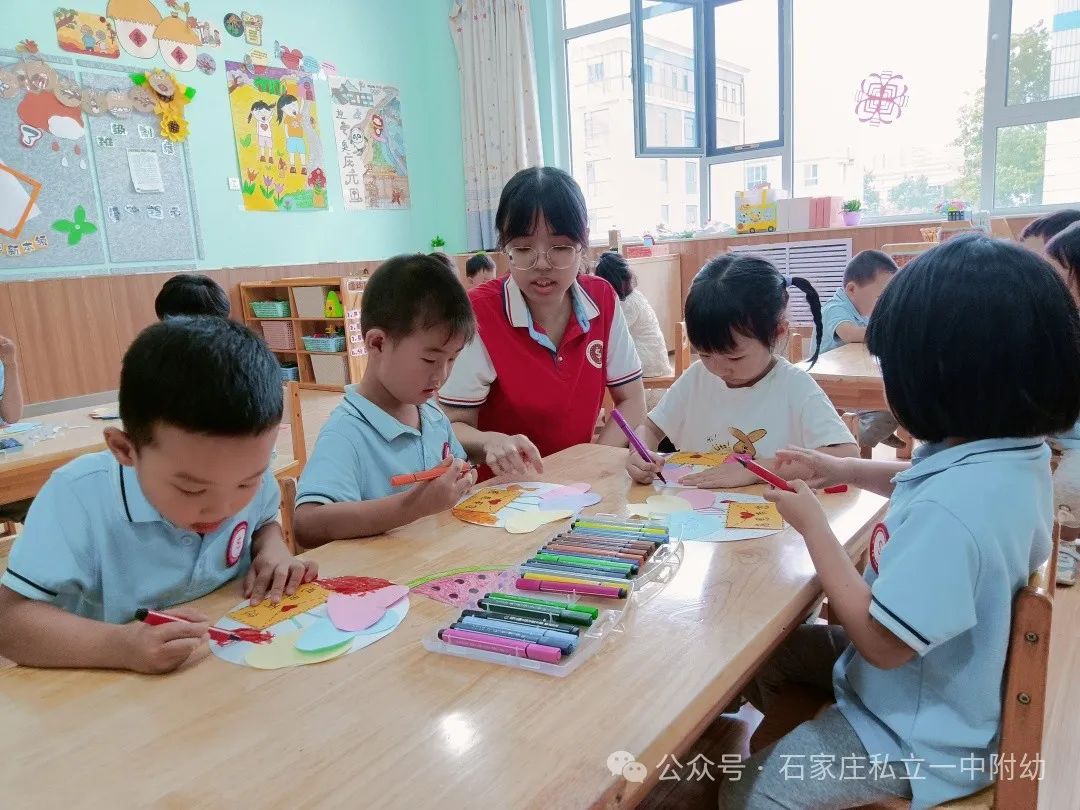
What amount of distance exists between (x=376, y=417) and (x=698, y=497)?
1.82ft

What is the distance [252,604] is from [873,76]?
16.6ft

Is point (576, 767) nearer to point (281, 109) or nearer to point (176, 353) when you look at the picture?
point (176, 353)

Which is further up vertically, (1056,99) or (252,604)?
(1056,99)

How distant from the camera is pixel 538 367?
5.56ft

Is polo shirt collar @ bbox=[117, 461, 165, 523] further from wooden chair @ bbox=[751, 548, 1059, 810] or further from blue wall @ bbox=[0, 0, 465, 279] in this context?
blue wall @ bbox=[0, 0, 465, 279]

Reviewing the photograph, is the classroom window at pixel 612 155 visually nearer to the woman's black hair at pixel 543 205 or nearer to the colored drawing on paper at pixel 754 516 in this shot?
the woman's black hair at pixel 543 205

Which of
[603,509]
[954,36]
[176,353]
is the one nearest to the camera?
[176,353]

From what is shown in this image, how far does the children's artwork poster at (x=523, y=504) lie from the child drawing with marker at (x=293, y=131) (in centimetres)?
502

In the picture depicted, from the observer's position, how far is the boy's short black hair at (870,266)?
3154 millimetres

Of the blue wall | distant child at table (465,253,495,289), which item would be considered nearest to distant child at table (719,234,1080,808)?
distant child at table (465,253,495,289)

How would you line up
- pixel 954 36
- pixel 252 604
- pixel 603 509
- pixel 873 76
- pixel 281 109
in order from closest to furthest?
1. pixel 252 604
2. pixel 603 509
3. pixel 954 36
4. pixel 873 76
5. pixel 281 109

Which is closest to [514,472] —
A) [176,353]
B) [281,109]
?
[176,353]

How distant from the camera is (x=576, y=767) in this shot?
572 mm

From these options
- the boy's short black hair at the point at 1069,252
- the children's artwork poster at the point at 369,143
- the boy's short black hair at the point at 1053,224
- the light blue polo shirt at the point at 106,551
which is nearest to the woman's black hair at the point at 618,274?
the boy's short black hair at the point at 1053,224
